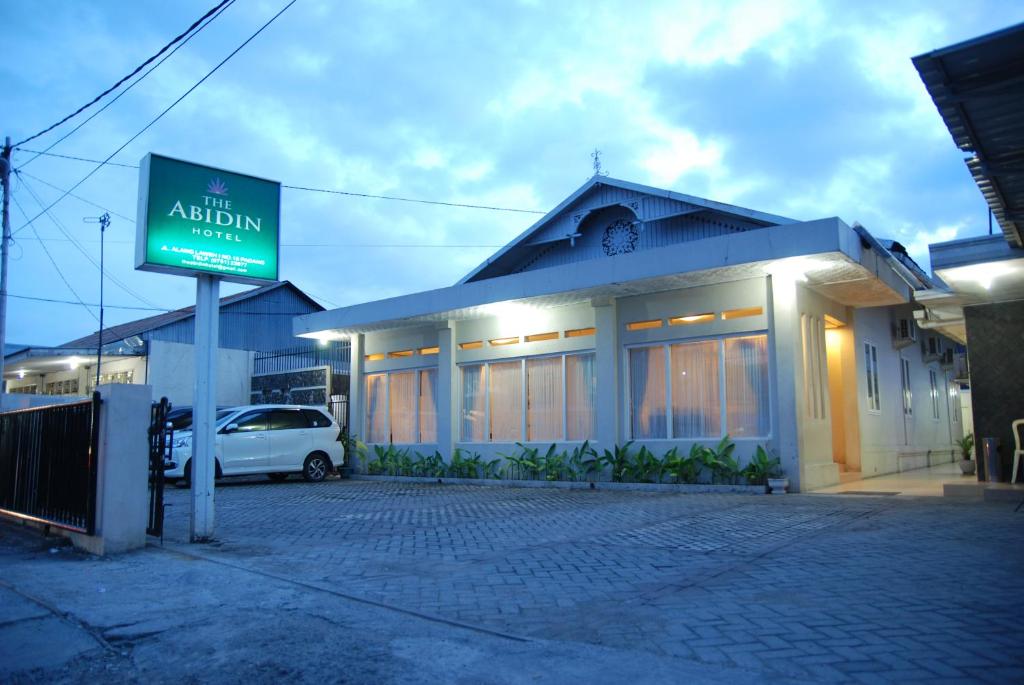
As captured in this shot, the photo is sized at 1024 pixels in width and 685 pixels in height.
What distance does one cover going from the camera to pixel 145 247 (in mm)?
7605

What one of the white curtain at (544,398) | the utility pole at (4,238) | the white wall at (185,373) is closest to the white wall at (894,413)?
the white curtain at (544,398)

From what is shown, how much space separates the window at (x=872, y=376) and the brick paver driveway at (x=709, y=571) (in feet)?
19.6

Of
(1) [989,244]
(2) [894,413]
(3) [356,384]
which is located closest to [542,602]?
(1) [989,244]

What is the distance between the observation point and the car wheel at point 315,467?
16.0 meters

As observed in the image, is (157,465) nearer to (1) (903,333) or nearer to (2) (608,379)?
(2) (608,379)

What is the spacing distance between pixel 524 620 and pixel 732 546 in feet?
9.86

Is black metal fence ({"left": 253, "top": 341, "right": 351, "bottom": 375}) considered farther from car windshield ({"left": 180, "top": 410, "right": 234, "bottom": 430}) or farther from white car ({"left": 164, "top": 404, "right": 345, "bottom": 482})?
car windshield ({"left": 180, "top": 410, "right": 234, "bottom": 430})

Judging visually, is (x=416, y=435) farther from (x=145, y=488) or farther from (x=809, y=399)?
(x=145, y=488)

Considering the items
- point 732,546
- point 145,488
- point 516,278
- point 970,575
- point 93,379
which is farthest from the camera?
point 93,379

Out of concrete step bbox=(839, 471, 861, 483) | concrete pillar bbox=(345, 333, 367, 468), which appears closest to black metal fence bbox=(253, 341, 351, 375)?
concrete pillar bbox=(345, 333, 367, 468)

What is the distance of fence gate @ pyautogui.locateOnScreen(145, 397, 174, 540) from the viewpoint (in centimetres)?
758

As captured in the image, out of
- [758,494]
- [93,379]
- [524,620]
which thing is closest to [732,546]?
[524,620]

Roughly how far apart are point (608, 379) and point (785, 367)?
10.7ft

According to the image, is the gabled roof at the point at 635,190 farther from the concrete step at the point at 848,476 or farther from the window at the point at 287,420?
the window at the point at 287,420
